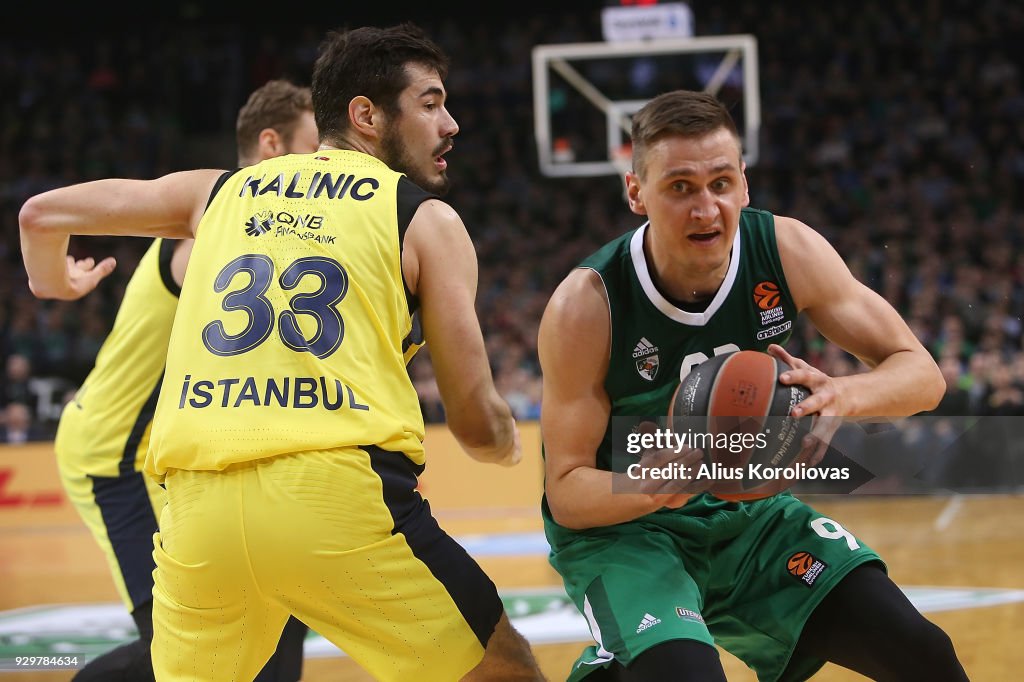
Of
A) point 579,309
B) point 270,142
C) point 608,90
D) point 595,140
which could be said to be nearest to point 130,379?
point 270,142

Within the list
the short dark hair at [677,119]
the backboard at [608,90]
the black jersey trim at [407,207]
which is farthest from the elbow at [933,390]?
the backboard at [608,90]

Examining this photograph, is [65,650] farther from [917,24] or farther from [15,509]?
[917,24]

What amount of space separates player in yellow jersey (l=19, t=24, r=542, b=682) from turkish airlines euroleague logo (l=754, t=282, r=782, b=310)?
0.87 m

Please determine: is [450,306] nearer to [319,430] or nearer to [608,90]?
[319,430]

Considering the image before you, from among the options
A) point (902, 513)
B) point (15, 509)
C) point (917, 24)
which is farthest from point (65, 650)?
point (917, 24)

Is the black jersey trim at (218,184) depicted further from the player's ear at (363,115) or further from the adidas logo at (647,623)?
the adidas logo at (647,623)

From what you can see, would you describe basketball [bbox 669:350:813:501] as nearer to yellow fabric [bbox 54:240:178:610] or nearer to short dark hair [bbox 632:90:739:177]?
short dark hair [bbox 632:90:739:177]

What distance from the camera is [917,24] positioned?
58.3 feet

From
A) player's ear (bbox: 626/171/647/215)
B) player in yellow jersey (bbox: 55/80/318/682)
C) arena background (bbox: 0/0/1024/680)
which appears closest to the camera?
player's ear (bbox: 626/171/647/215)

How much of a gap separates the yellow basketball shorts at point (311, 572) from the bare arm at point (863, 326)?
105cm

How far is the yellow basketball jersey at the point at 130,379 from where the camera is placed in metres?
3.98

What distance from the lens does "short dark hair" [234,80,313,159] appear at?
169 inches

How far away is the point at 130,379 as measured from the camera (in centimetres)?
405

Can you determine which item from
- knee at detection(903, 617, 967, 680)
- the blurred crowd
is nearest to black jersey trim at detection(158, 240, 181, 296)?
knee at detection(903, 617, 967, 680)
